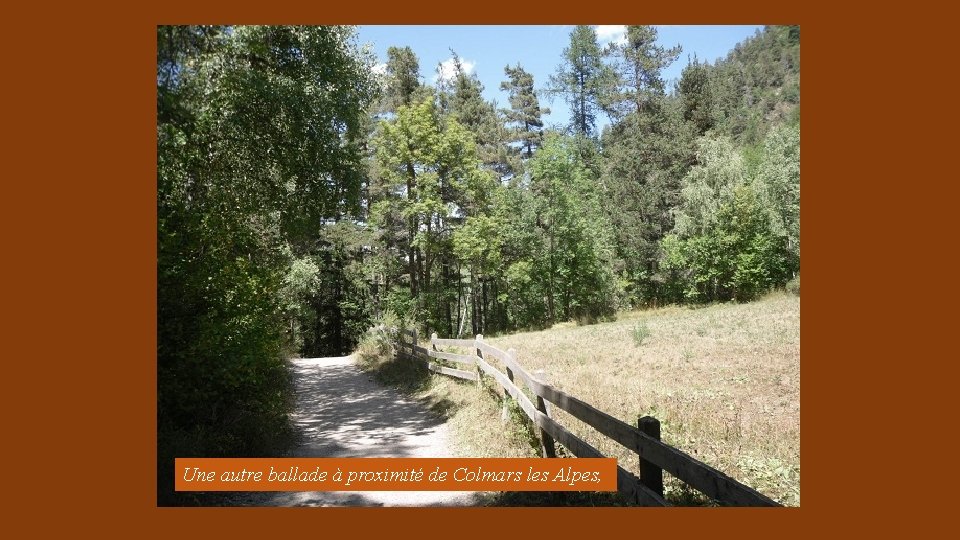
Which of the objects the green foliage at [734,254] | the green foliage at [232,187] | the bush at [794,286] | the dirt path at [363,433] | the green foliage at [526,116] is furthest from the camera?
the green foliage at [526,116]

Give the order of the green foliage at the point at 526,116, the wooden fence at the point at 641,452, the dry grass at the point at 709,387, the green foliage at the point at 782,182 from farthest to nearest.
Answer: the green foliage at the point at 526,116 → the green foliage at the point at 782,182 → the dry grass at the point at 709,387 → the wooden fence at the point at 641,452

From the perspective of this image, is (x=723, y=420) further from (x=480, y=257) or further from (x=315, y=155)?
(x=480, y=257)

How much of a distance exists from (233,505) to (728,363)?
962cm

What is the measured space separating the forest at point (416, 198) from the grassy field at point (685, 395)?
115 inches

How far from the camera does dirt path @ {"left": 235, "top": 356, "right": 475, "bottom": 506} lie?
15.0 feet

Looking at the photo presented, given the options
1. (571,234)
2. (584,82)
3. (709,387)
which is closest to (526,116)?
(584,82)

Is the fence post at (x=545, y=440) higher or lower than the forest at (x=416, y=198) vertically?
lower

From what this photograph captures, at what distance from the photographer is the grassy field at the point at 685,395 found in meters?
5.53

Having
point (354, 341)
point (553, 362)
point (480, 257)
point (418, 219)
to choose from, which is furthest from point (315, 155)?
point (354, 341)

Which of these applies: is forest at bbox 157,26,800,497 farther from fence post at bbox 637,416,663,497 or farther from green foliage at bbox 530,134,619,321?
fence post at bbox 637,416,663,497

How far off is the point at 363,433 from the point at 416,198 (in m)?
17.1

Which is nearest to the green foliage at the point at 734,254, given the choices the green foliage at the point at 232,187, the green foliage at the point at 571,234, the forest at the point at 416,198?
the forest at the point at 416,198
